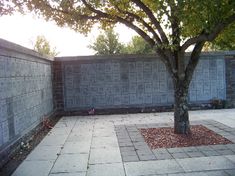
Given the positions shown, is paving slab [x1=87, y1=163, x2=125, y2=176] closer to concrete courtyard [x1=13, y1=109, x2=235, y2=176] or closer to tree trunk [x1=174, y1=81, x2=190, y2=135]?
concrete courtyard [x1=13, y1=109, x2=235, y2=176]

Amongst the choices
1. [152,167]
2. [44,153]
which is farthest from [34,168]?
[152,167]

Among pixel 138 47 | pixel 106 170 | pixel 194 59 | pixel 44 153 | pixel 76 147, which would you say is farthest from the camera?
pixel 138 47

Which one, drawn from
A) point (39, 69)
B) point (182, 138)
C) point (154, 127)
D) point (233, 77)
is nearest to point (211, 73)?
point (233, 77)

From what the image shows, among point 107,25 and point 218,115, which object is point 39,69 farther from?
point 218,115

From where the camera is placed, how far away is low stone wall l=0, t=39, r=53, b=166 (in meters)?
5.36

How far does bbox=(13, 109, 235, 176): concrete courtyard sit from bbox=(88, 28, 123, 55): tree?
1461 cm

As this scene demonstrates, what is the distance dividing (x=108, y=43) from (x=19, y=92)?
16.7m

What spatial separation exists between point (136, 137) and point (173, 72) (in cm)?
168

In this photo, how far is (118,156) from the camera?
5488 mm

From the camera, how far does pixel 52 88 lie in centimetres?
1066

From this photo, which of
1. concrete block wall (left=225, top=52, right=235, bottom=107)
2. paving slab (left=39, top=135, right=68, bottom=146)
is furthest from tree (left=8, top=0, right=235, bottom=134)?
concrete block wall (left=225, top=52, right=235, bottom=107)

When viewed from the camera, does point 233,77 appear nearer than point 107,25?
No

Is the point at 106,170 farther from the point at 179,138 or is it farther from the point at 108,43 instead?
the point at 108,43

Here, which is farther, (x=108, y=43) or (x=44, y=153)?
(x=108, y=43)
